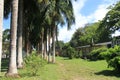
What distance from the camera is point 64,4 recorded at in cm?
4041

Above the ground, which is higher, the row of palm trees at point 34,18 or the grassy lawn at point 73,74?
the row of palm trees at point 34,18

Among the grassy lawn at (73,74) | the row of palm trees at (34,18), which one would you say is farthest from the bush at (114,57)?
the row of palm trees at (34,18)

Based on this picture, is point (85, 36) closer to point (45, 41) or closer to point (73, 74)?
point (45, 41)

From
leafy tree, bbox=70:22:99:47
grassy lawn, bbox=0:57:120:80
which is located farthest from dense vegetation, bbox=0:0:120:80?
leafy tree, bbox=70:22:99:47

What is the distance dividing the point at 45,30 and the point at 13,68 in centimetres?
2598

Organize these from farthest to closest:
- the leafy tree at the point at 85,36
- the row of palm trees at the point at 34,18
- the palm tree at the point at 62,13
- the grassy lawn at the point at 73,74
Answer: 1. the leafy tree at the point at 85,36
2. the palm tree at the point at 62,13
3. the row of palm trees at the point at 34,18
4. the grassy lawn at the point at 73,74

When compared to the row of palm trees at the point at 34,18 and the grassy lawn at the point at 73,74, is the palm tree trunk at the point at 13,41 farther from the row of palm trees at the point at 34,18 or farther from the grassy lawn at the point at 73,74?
the grassy lawn at the point at 73,74

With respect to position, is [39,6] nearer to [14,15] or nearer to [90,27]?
[14,15]

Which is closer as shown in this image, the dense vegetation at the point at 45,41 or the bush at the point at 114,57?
the dense vegetation at the point at 45,41

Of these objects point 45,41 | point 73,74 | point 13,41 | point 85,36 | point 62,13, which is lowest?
point 73,74

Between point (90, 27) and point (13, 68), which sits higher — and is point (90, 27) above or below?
above

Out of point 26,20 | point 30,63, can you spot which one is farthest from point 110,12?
point 30,63

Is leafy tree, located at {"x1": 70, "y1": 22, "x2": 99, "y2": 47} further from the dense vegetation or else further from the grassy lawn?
the grassy lawn

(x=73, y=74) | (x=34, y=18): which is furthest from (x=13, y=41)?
(x=34, y=18)
